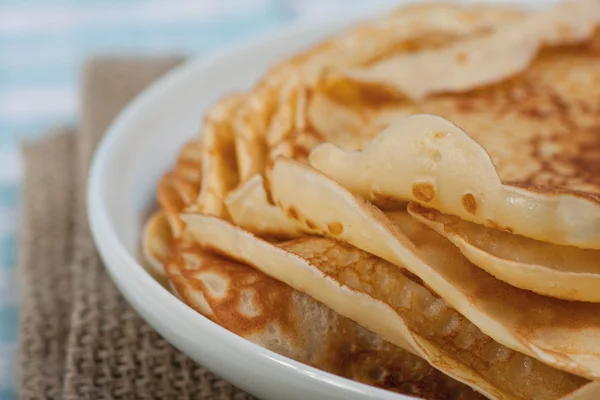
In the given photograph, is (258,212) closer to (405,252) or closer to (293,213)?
(293,213)

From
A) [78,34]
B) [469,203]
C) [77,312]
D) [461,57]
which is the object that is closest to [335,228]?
[469,203]

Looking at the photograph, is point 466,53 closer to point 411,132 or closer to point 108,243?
point 411,132

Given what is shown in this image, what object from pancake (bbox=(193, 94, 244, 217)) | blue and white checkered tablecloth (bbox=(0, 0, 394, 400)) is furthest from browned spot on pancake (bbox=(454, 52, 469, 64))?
blue and white checkered tablecloth (bbox=(0, 0, 394, 400))

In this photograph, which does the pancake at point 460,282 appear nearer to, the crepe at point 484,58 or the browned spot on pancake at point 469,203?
the browned spot on pancake at point 469,203

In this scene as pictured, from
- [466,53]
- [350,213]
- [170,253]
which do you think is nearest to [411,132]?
[350,213]

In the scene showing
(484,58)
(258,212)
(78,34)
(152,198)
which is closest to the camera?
(258,212)

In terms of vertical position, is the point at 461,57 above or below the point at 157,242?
above
